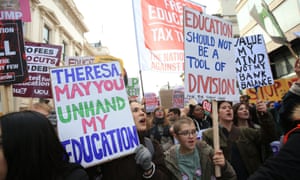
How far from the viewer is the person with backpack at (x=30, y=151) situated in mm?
1293

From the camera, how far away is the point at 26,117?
1382 mm

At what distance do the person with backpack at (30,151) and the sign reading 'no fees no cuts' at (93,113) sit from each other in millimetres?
543

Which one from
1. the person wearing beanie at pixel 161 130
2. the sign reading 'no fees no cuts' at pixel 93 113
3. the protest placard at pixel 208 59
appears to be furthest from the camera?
the person wearing beanie at pixel 161 130

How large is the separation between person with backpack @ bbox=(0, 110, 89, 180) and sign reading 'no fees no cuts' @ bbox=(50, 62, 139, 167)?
0.54 m

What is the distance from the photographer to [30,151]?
1324 millimetres

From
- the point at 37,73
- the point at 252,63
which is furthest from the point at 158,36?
the point at 37,73

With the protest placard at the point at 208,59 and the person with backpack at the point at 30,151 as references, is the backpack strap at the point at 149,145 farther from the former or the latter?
the person with backpack at the point at 30,151

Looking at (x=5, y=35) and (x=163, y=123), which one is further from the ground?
(x=5, y=35)

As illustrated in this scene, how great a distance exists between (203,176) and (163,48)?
7.29 ft

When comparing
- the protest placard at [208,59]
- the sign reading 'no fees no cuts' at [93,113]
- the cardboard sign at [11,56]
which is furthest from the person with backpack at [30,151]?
the cardboard sign at [11,56]

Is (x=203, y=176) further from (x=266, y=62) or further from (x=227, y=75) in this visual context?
(x=266, y=62)

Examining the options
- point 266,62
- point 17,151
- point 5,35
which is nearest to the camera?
point 17,151

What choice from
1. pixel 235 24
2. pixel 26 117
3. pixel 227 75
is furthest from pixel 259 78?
pixel 235 24

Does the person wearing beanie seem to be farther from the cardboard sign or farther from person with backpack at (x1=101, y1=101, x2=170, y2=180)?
the cardboard sign
